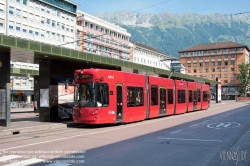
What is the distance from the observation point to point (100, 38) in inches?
3140

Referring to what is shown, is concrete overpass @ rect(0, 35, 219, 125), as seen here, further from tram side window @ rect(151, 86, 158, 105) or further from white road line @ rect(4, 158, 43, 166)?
white road line @ rect(4, 158, 43, 166)

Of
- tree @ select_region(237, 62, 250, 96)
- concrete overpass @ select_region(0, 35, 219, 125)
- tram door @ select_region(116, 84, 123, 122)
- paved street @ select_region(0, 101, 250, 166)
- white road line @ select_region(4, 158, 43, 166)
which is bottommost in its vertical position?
paved street @ select_region(0, 101, 250, 166)

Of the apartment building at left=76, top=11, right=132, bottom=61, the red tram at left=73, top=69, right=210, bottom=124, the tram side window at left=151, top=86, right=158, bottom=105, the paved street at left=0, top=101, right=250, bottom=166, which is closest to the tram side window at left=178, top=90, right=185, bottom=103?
the red tram at left=73, top=69, right=210, bottom=124

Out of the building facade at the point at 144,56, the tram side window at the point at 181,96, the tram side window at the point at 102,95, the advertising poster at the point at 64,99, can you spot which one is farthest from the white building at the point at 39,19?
the tram side window at the point at 102,95

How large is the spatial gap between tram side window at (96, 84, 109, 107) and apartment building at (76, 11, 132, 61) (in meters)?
51.4

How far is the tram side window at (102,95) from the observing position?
53.9 feet

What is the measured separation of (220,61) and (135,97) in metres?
119

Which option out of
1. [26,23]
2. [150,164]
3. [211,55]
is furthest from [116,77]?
[211,55]

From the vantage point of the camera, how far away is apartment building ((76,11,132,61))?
74750 millimetres

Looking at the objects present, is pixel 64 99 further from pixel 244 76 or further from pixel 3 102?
pixel 244 76

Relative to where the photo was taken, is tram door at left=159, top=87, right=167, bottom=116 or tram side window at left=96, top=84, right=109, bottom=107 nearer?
tram side window at left=96, top=84, right=109, bottom=107

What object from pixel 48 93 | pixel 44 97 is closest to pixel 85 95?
pixel 48 93

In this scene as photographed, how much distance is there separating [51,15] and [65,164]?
208 ft

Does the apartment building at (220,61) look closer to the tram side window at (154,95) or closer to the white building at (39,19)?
the white building at (39,19)
